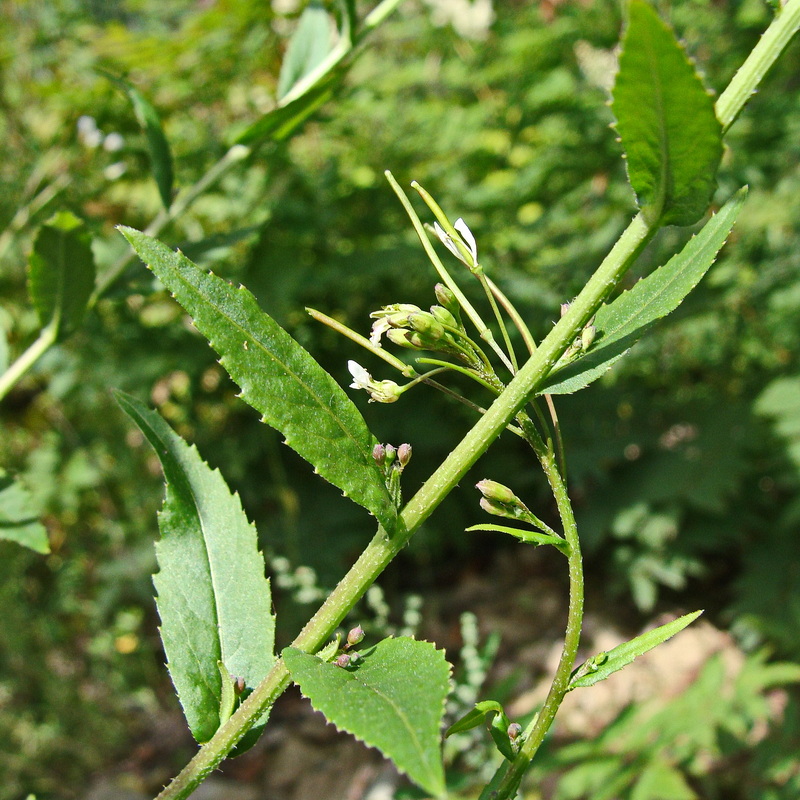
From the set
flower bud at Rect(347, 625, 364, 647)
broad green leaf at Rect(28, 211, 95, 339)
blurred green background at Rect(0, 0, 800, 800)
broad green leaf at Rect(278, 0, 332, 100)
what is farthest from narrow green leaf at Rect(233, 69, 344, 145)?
blurred green background at Rect(0, 0, 800, 800)

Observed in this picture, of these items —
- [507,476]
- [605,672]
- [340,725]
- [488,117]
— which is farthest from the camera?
[488,117]

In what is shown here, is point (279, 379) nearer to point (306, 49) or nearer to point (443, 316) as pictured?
point (443, 316)

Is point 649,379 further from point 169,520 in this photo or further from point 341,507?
point 169,520

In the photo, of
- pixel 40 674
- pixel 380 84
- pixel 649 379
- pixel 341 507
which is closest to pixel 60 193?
pixel 341 507

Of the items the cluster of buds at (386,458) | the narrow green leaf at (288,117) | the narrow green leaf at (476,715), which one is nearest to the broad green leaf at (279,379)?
the cluster of buds at (386,458)

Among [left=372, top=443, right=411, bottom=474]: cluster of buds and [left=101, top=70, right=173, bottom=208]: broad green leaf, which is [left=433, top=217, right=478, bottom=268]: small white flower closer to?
[left=372, top=443, right=411, bottom=474]: cluster of buds

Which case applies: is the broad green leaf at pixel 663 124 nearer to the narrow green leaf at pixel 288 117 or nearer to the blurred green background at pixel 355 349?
the narrow green leaf at pixel 288 117
